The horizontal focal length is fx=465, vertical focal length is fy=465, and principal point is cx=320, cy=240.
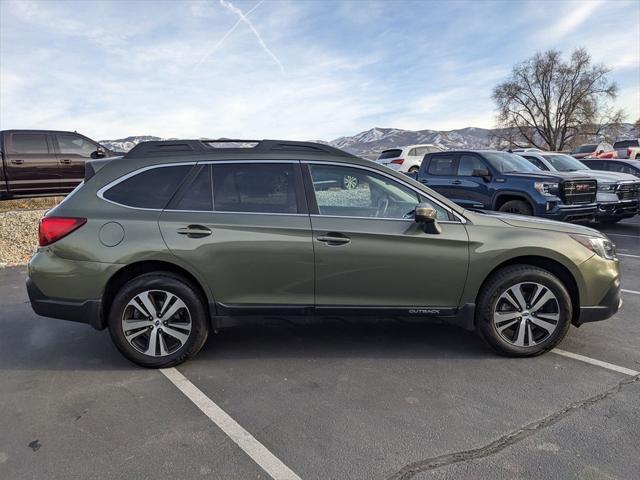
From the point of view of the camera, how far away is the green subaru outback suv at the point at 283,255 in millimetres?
3545

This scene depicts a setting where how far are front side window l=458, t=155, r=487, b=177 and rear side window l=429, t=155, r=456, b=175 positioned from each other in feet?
0.52

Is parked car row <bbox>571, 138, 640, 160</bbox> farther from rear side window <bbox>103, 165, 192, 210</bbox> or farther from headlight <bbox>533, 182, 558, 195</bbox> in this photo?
rear side window <bbox>103, 165, 192, 210</bbox>

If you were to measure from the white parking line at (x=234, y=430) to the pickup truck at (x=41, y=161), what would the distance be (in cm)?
840

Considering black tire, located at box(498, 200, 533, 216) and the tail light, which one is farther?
black tire, located at box(498, 200, 533, 216)

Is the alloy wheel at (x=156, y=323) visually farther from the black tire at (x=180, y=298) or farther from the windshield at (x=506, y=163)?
the windshield at (x=506, y=163)

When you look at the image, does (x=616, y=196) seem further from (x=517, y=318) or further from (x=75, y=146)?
(x=75, y=146)

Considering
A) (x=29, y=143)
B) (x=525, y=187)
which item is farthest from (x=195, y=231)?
(x=29, y=143)

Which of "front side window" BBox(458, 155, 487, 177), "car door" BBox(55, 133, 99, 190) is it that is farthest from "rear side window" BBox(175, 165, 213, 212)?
"car door" BBox(55, 133, 99, 190)

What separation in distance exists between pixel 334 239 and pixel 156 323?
1514mm

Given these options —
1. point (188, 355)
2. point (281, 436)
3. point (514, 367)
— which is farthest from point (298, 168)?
point (514, 367)

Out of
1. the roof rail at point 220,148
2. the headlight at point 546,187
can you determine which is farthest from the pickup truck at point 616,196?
the roof rail at point 220,148

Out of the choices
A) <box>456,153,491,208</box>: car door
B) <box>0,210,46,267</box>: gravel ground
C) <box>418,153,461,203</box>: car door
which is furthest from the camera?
<box>418,153,461,203</box>: car door

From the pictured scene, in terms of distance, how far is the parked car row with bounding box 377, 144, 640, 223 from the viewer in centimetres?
855

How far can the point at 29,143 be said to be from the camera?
1012 cm
